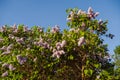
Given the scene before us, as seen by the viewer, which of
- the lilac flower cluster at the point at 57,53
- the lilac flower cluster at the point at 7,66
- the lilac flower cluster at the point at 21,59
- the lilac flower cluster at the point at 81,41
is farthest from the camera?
the lilac flower cluster at the point at 7,66

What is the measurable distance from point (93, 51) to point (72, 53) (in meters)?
0.83

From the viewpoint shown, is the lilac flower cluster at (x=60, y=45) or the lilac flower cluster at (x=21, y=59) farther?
the lilac flower cluster at (x=21, y=59)

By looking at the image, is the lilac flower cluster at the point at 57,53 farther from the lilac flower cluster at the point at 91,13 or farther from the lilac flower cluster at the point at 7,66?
the lilac flower cluster at the point at 91,13

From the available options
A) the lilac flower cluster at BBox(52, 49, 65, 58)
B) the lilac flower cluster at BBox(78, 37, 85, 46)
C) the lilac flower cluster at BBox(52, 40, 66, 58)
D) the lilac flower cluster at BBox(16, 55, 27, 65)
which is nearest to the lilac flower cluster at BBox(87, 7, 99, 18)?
the lilac flower cluster at BBox(78, 37, 85, 46)

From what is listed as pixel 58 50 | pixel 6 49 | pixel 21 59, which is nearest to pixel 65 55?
pixel 58 50

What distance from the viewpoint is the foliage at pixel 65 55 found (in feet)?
47.4

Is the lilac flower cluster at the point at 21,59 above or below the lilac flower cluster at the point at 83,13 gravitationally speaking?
below

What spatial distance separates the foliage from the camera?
1445cm

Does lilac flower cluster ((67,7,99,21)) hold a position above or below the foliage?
above

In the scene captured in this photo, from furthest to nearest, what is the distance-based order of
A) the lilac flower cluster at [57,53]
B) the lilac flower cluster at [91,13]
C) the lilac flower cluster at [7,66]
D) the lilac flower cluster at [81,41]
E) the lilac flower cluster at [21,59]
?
the lilac flower cluster at [91,13] < the lilac flower cluster at [7,66] < the lilac flower cluster at [21,59] < the lilac flower cluster at [57,53] < the lilac flower cluster at [81,41]

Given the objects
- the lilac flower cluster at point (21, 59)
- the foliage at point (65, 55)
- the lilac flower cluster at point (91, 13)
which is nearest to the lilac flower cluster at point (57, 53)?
the foliage at point (65, 55)

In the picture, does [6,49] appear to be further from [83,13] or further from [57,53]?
[83,13]

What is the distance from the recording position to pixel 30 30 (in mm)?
17453

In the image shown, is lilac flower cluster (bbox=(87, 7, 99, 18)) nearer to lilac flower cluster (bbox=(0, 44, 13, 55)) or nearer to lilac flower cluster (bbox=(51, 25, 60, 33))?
lilac flower cluster (bbox=(51, 25, 60, 33))
